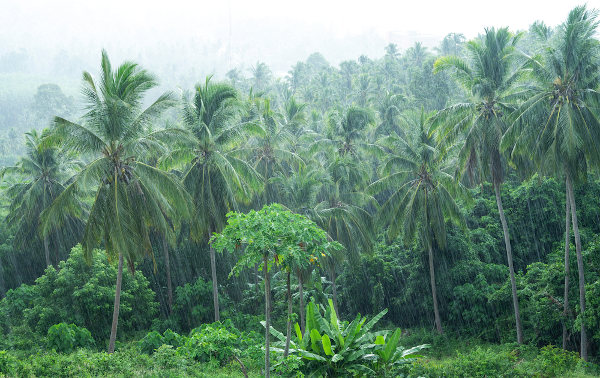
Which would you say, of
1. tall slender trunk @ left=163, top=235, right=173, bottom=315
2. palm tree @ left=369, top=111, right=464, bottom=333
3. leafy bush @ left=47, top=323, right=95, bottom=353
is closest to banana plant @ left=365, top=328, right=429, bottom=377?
palm tree @ left=369, top=111, right=464, bottom=333

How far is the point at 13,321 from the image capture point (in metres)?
21.4

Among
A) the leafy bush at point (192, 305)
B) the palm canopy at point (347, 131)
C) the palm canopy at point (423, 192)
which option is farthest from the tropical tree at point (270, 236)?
the palm canopy at point (347, 131)

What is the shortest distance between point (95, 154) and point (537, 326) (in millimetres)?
16870

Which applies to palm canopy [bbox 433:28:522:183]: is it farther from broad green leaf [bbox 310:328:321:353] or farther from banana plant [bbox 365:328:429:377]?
broad green leaf [bbox 310:328:321:353]

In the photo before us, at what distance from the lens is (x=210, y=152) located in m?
17.5

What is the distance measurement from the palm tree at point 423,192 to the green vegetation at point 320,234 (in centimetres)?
8

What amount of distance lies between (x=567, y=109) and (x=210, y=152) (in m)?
11.7

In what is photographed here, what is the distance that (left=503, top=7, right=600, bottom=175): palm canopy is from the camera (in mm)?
14727

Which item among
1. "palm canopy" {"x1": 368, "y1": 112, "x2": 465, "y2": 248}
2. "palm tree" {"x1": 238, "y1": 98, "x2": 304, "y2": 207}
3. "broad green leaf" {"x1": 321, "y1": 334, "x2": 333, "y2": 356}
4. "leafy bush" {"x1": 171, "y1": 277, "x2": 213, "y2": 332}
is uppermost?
"palm tree" {"x1": 238, "y1": 98, "x2": 304, "y2": 207}

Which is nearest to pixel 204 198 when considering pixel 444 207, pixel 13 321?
pixel 444 207

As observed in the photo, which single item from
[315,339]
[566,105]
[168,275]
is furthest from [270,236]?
[168,275]

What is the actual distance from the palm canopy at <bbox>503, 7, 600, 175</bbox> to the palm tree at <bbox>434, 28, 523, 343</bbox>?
56.2 inches

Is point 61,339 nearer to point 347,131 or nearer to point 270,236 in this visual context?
point 270,236

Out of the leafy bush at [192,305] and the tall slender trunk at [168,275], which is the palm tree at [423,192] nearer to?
the leafy bush at [192,305]
